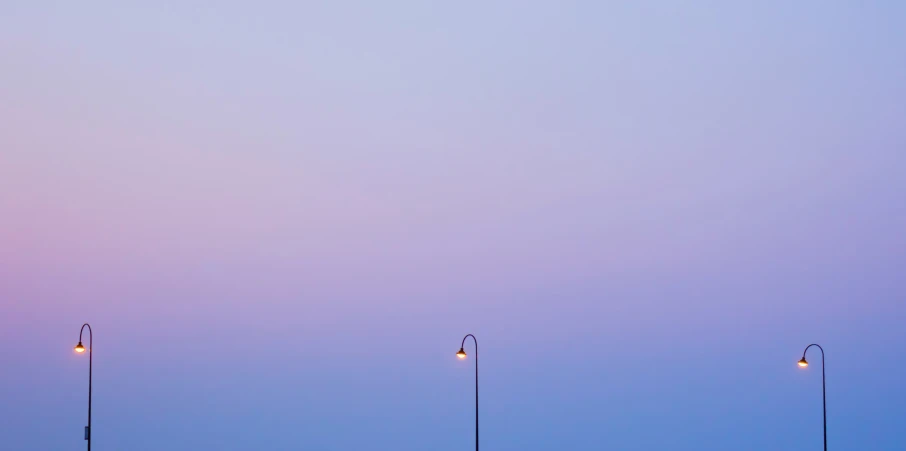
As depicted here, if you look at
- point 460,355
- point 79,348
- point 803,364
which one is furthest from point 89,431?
point 803,364

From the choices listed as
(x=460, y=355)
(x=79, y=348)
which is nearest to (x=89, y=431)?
(x=79, y=348)

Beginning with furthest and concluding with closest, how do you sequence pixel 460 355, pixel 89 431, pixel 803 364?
pixel 803 364, pixel 460 355, pixel 89 431

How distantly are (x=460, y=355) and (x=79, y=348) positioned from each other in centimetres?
2365

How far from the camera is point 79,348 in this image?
3134 cm

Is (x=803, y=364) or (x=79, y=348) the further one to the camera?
(x=803, y=364)

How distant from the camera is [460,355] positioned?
1278 inches

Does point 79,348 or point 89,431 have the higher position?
point 79,348

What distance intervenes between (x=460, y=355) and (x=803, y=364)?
27.4 m

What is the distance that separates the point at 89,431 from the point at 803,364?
1950 inches

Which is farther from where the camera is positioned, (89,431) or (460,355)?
(460,355)

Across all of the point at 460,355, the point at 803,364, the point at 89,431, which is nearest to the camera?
the point at 89,431

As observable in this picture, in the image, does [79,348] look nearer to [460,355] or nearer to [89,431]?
[89,431]

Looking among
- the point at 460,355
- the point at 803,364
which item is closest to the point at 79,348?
the point at 460,355

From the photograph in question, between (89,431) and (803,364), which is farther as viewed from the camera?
(803,364)
